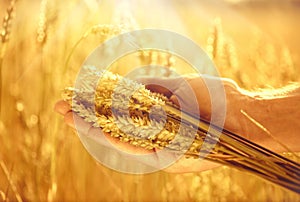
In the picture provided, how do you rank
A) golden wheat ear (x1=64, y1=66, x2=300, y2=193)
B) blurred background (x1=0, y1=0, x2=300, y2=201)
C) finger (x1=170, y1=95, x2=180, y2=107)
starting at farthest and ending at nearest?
1. blurred background (x1=0, y1=0, x2=300, y2=201)
2. finger (x1=170, y1=95, x2=180, y2=107)
3. golden wheat ear (x1=64, y1=66, x2=300, y2=193)

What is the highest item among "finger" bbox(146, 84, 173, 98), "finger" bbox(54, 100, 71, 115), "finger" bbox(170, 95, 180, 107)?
"finger" bbox(146, 84, 173, 98)

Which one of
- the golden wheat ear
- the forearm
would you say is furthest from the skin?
the golden wheat ear

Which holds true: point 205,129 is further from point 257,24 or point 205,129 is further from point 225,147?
point 257,24

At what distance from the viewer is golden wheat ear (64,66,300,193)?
67 cm

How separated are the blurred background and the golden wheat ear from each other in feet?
0.72

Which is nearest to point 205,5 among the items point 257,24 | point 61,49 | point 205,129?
point 257,24

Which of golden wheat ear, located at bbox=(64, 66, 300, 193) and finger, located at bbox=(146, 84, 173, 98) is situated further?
finger, located at bbox=(146, 84, 173, 98)

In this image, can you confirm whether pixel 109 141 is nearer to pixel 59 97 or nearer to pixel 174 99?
pixel 174 99

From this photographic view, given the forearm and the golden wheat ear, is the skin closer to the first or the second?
the forearm

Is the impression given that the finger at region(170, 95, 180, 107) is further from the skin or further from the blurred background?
the blurred background

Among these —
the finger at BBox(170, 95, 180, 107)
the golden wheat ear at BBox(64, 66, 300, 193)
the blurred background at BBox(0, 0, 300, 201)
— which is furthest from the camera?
the blurred background at BBox(0, 0, 300, 201)

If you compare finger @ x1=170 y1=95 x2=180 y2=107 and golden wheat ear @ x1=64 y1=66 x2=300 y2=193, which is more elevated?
finger @ x1=170 y1=95 x2=180 y2=107

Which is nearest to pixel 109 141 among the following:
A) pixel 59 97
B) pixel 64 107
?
pixel 64 107

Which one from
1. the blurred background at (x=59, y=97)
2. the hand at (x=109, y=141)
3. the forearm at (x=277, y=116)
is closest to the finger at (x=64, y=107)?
the hand at (x=109, y=141)
